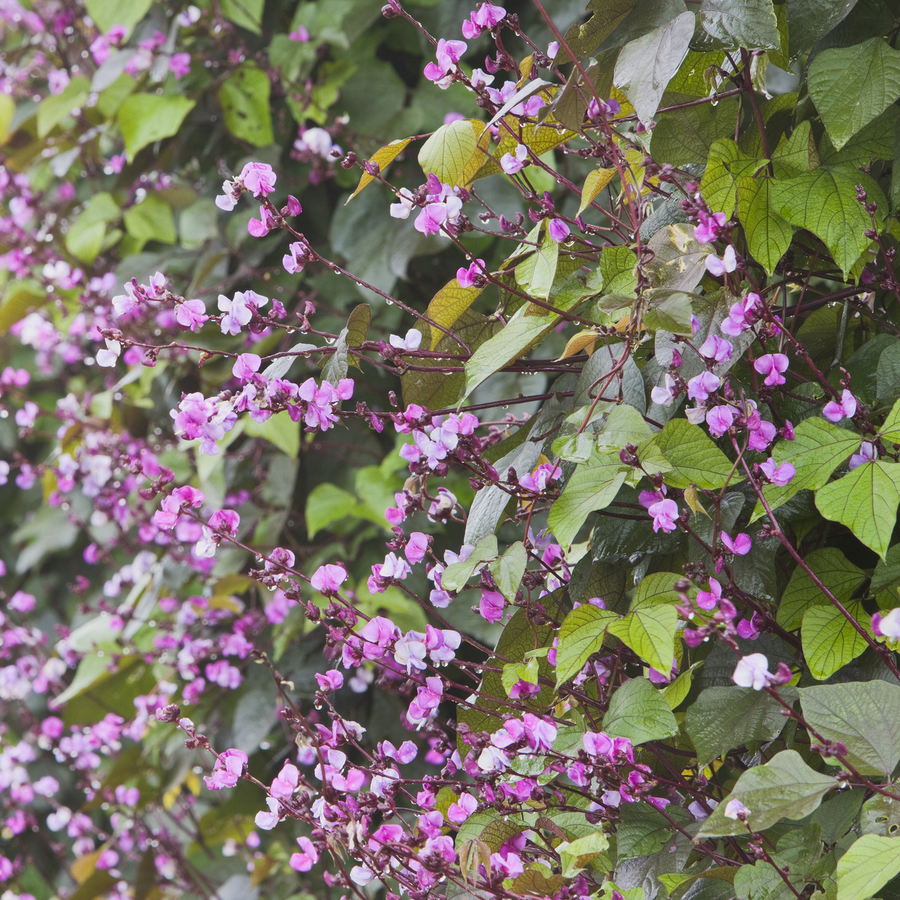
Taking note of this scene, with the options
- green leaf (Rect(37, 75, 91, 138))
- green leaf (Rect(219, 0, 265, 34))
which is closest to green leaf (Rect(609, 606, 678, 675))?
green leaf (Rect(219, 0, 265, 34))

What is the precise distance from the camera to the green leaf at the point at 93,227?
2.22m

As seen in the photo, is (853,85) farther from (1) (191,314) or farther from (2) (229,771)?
(2) (229,771)

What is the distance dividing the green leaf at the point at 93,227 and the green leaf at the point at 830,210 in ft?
6.05

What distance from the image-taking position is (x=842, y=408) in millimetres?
747

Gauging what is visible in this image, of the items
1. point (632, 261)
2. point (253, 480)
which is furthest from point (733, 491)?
point (253, 480)

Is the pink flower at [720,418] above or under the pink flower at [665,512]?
above

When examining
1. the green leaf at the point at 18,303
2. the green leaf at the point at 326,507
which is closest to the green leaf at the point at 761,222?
the green leaf at the point at 326,507

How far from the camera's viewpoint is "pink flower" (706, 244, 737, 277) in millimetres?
677

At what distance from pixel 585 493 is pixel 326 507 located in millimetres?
1047

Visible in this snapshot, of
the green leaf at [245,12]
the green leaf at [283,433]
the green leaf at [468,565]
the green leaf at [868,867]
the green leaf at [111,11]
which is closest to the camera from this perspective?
the green leaf at [868,867]

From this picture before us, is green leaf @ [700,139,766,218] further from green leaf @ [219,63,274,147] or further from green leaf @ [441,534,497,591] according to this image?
green leaf @ [219,63,274,147]

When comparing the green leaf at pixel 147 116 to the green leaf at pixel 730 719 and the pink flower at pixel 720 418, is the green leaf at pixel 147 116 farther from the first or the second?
the green leaf at pixel 730 719

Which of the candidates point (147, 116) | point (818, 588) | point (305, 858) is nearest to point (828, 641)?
point (818, 588)

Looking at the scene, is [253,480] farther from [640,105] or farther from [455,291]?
[640,105]
